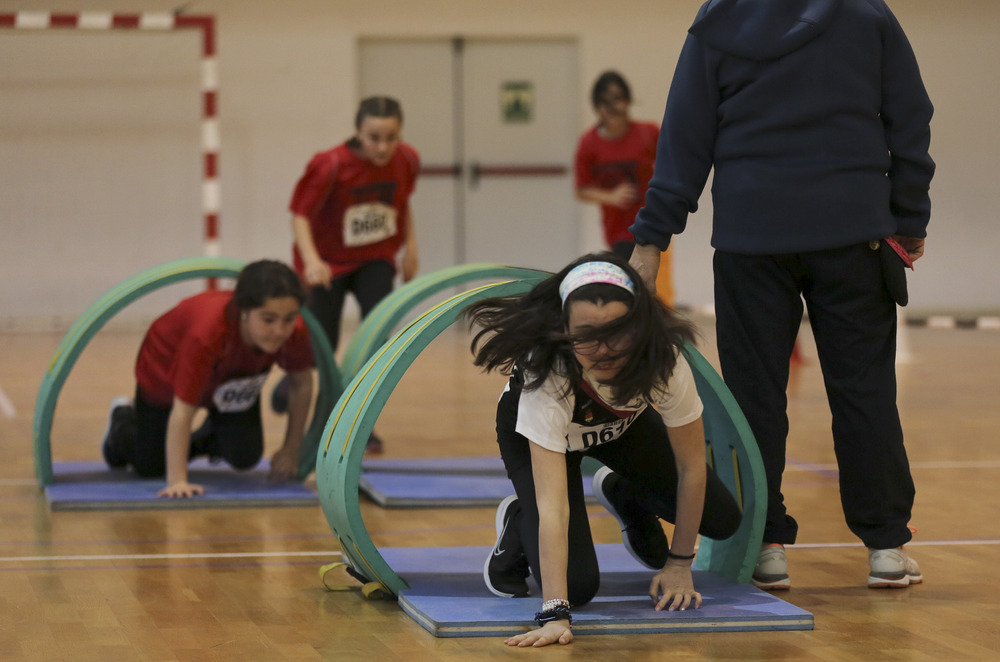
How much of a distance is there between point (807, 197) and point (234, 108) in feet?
29.2

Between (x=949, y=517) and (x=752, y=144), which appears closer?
(x=752, y=144)

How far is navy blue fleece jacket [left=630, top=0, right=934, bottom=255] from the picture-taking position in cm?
263

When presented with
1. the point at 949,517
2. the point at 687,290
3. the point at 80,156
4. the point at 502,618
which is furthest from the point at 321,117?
the point at 502,618

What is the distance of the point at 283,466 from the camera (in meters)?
4.13

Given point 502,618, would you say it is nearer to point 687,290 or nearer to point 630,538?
point 630,538

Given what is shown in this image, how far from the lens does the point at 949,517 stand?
11.5ft

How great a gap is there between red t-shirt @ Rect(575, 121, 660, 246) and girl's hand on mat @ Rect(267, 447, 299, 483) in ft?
7.91

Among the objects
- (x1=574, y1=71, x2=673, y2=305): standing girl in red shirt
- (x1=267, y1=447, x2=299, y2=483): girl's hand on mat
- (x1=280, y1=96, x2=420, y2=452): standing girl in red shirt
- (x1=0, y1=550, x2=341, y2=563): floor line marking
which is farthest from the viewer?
(x1=574, y1=71, x2=673, y2=305): standing girl in red shirt

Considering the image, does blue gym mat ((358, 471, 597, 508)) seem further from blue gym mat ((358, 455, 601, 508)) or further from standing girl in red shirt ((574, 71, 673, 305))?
standing girl in red shirt ((574, 71, 673, 305))

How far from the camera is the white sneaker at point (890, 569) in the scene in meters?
2.71

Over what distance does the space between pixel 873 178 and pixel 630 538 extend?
93cm

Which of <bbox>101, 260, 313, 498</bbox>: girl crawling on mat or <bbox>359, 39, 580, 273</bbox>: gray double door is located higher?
<bbox>359, 39, 580, 273</bbox>: gray double door

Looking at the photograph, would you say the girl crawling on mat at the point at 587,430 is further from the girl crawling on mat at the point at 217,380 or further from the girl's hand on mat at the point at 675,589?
the girl crawling on mat at the point at 217,380

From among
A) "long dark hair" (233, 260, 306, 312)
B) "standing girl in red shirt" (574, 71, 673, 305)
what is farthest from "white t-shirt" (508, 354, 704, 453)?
"standing girl in red shirt" (574, 71, 673, 305)
